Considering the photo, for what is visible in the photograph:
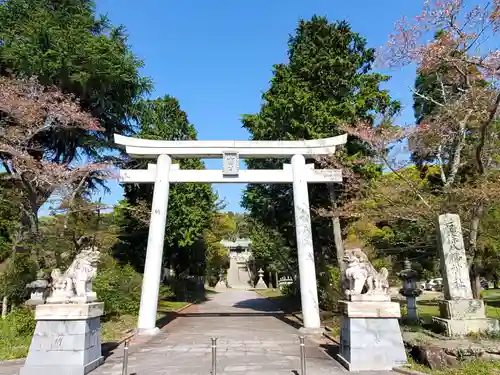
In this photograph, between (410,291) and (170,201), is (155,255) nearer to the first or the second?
(410,291)

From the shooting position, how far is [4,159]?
16.8m

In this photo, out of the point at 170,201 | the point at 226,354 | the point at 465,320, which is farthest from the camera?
the point at 170,201

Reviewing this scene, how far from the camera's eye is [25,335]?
10430mm

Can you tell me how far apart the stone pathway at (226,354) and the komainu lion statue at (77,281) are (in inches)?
59.7

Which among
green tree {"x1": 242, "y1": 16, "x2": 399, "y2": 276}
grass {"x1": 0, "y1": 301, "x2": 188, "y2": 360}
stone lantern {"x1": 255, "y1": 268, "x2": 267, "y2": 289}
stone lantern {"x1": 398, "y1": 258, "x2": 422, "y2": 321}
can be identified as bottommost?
grass {"x1": 0, "y1": 301, "x2": 188, "y2": 360}

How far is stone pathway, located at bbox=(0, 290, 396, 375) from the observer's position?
7.25 m

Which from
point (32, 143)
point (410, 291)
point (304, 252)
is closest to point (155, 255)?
point (304, 252)

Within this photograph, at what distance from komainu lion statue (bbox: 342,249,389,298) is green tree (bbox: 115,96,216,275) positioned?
14492 mm

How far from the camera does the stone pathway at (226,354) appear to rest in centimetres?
725

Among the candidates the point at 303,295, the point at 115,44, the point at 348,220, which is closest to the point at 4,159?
A: the point at 115,44

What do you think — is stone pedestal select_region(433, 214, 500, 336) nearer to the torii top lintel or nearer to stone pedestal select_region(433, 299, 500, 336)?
stone pedestal select_region(433, 299, 500, 336)

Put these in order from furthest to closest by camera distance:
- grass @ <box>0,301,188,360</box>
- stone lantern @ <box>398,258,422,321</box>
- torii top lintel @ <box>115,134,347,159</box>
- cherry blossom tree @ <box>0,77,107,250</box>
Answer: cherry blossom tree @ <box>0,77,107,250</box>, torii top lintel @ <box>115,134,347,159</box>, stone lantern @ <box>398,258,422,321</box>, grass @ <box>0,301,188,360</box>

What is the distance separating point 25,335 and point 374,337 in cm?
944

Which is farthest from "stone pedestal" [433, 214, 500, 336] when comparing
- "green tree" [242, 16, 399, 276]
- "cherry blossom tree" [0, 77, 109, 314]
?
"cherry blossom tree" [0, 77, 109, 314]
